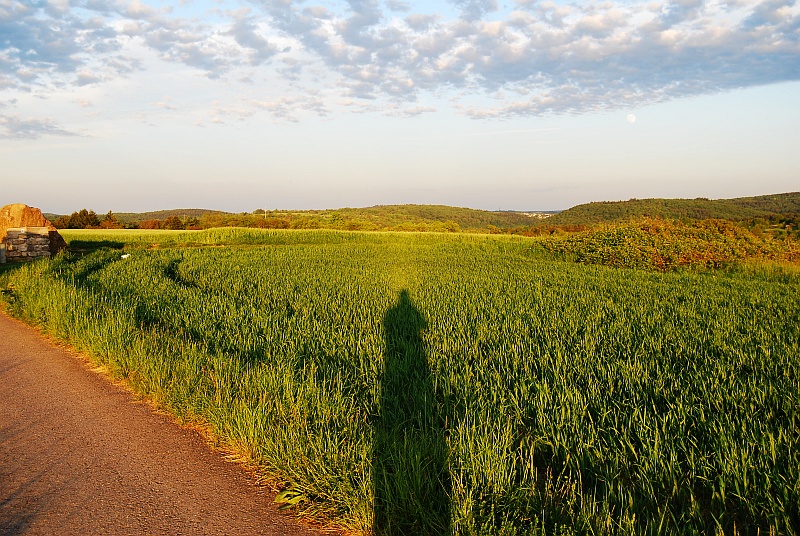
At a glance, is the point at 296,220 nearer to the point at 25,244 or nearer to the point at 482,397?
the point at 25,244

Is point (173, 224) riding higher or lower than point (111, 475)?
higher

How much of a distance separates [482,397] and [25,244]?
21.8 metres

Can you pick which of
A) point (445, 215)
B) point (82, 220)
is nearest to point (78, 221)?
point (82, 220)

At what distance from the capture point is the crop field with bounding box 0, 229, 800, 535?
3.01 metres

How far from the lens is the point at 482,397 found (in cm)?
459

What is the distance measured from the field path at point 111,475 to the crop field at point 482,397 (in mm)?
244

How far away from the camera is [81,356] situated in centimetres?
711

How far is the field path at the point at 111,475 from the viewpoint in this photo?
3.17 m

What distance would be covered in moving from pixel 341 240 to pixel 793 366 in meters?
36.1

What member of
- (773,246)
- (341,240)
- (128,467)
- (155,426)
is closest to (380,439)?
(128,467)

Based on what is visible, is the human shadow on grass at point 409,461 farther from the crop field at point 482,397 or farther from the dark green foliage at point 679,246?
the dark green foliage at point 679,246

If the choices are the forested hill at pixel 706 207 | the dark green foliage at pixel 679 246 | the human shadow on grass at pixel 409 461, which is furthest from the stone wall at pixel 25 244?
the forested hill at pixel 706 207

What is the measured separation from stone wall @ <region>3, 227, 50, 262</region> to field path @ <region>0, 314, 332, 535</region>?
56.9 ft

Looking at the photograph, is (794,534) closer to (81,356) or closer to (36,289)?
(81,356)
